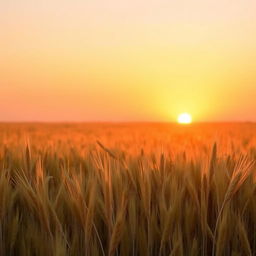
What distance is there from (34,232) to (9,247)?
0.12m

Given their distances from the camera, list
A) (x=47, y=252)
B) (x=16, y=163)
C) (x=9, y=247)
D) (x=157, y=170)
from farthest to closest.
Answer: (x=16, y=163) → (x=157, y=170) → (x=9, y=247) → (x=47, y=252)

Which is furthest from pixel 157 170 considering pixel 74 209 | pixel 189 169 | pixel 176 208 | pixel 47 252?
pixel 47 252

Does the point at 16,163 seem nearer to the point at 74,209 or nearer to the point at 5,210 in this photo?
the point at 5,210

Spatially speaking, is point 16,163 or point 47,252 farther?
point 16,163

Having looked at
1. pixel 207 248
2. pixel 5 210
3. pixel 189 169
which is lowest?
pixel 207 248

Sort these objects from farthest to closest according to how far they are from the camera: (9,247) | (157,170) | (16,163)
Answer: (16,163) < (157,170) < (9,247)

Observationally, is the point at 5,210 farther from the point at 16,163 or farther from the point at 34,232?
the point at 16,163

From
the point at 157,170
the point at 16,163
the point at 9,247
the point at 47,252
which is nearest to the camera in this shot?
the point at 47,252

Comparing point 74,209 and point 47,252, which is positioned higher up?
point 74,209

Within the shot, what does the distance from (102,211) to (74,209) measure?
0.31ft

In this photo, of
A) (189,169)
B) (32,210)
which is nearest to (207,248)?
(189,169)

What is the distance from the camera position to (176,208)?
3.76ft

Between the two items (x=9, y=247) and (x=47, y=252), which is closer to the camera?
(x=47, y=252)

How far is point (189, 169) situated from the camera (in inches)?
54.6
